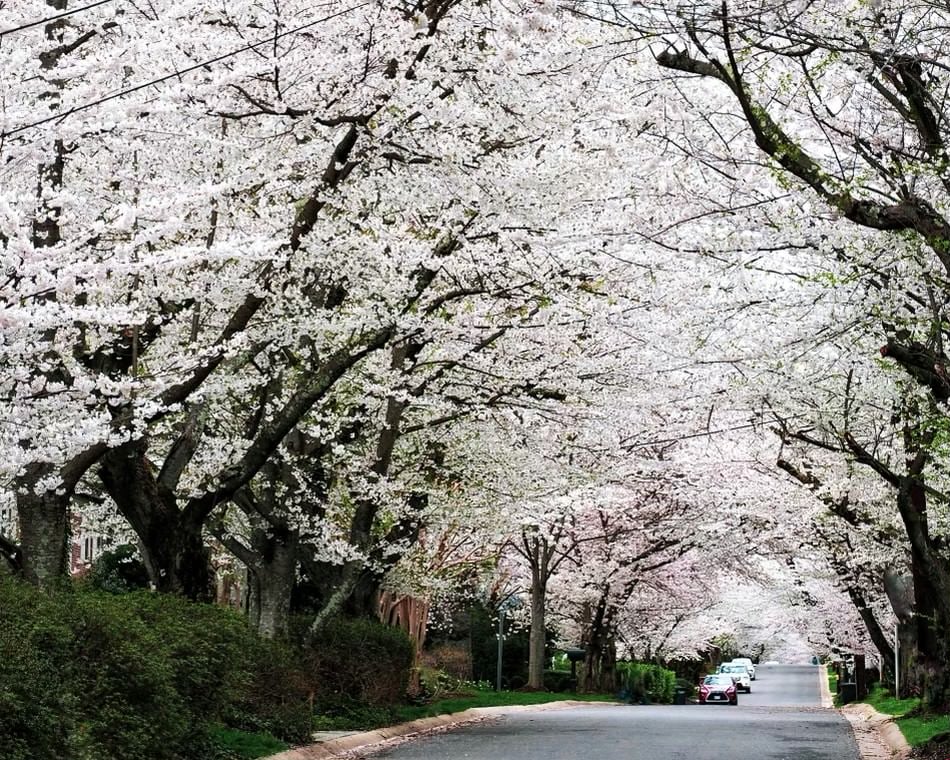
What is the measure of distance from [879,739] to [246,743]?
1195 centimetres

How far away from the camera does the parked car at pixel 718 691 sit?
5144 centimetres

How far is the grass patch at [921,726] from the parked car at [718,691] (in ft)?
91.7

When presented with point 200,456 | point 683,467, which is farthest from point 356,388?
point 683,467

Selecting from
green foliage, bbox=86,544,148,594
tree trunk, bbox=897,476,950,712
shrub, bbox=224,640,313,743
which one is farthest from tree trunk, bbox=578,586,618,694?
shrub, bbox=224,640,313,743

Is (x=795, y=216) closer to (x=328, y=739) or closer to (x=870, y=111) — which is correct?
(x=870, y=111)

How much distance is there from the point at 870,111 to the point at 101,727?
9777 mm

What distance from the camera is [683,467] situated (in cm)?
3841

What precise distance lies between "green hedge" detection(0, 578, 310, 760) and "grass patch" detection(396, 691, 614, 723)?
382 inches

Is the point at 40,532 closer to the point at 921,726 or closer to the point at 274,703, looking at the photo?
the point at 274,703

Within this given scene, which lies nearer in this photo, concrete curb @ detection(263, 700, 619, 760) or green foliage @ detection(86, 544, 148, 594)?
concrete curb @ detection(263, 700, 619, 760)

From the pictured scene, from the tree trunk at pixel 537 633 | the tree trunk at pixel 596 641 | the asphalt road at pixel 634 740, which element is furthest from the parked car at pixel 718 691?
the asphalt road at pixel 634 740

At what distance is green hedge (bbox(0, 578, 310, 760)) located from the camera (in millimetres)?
7574

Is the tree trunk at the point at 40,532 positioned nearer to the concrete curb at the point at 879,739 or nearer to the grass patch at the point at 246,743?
the grass patch at the point at 246,743

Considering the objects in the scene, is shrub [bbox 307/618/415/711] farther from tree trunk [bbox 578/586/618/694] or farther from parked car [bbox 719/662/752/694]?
parked car [bbox 719/662/752/694]
